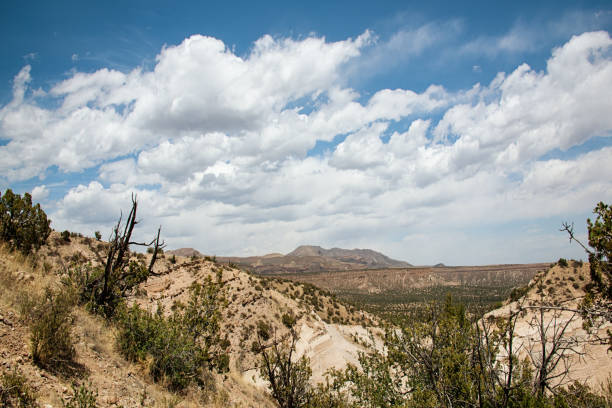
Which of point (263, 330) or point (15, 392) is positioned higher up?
point (15, 392)

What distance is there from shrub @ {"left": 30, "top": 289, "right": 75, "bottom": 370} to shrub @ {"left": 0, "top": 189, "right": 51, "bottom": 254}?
426 inches

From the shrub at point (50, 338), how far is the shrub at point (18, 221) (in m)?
10.8

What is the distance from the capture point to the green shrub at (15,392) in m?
5.05

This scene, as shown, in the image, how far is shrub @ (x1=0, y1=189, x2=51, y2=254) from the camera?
1570 centimetres

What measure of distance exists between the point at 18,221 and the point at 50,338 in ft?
45.5

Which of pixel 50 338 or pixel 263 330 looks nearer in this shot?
pixel 50 338

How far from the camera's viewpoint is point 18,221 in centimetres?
1658

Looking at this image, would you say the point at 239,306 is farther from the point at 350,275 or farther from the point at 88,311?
the point at 350,275

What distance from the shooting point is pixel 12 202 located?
1616cm

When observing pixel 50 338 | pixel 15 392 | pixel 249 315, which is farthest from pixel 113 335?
pixel 249 315

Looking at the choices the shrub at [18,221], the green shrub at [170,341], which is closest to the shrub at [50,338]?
the green shrub at [170,341]

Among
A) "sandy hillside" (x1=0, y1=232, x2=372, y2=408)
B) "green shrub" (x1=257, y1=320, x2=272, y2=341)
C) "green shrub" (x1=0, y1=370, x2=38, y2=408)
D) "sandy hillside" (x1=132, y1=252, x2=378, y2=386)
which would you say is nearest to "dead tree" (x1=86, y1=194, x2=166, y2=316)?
"sandy hillside" (x1=0, y1=232, x2=372, y2=408)

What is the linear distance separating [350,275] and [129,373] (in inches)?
5294

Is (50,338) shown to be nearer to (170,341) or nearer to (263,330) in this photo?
(170,341)
